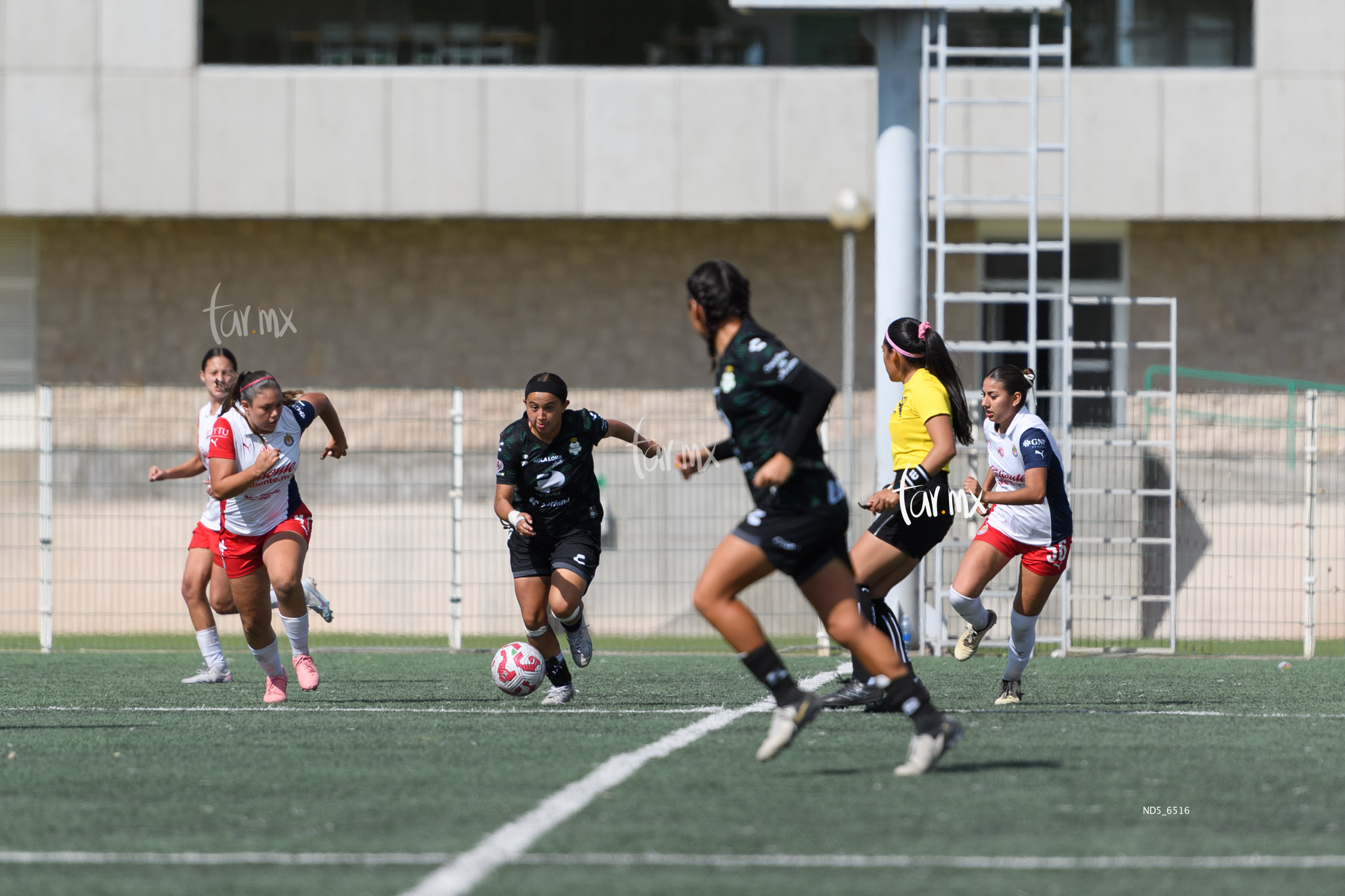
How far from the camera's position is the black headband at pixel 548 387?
8648 millimetres

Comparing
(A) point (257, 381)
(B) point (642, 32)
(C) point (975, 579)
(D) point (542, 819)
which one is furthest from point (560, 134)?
(D) point (542, 819)

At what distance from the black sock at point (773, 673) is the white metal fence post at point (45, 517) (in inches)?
390

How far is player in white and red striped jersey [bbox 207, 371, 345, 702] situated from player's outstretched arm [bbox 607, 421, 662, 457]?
67.5 inches

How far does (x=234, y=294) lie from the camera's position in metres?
19.3

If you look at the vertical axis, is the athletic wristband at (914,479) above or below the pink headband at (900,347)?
below

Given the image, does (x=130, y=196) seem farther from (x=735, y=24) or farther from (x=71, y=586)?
(x=735, y=24)

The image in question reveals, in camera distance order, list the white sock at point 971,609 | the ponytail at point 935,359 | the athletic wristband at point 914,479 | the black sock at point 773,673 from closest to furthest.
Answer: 1. the black sock at point 773,673
2. the athletic wristband at point 914,479
3. the ponytail at point 935,359
4. the white sock at point 971,609

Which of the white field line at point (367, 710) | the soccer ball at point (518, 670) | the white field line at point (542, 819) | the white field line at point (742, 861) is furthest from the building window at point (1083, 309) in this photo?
the white field line at point (742, 861)

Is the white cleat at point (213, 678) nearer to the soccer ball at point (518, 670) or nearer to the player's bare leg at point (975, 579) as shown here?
the soccer ball at point (518, 670)

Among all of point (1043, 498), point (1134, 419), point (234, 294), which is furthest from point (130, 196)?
point (1043, 498)

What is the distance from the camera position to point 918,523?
27.1 feet

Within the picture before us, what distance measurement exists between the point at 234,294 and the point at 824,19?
24.6ft

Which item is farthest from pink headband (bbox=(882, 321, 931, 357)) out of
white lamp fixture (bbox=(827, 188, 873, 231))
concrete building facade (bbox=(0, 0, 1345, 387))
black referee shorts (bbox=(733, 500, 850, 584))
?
concrete building facade (bbox=(0, 0, 1345, 387))

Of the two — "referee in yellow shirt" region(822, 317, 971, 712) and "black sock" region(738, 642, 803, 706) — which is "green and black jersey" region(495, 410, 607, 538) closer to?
"referee in yellow shirt" region(822, 317, 971, 712)
